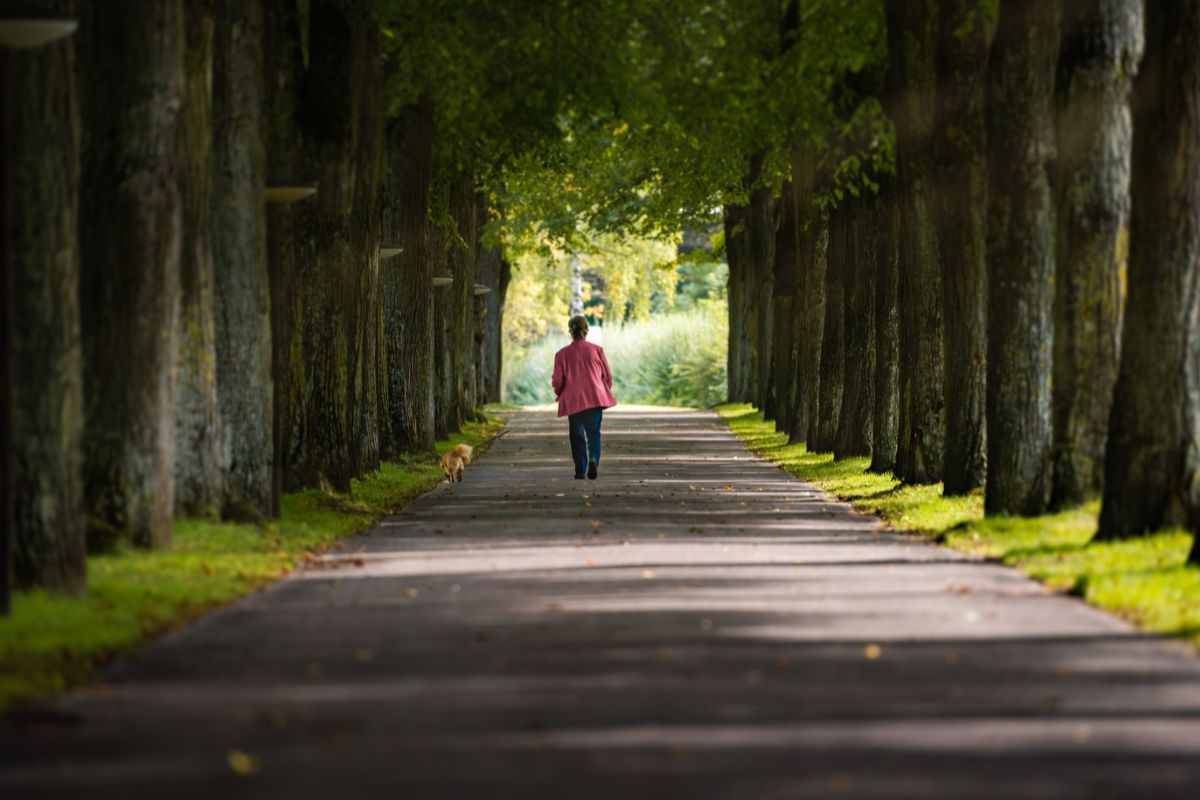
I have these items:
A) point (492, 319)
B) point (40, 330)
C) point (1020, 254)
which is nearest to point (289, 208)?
point (1020, 254)

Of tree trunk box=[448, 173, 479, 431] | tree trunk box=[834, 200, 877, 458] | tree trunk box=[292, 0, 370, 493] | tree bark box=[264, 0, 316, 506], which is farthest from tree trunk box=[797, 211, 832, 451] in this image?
tree bark box=[264, 0, 316, 506]

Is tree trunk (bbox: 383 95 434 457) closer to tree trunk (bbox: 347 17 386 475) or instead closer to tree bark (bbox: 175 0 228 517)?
tree trunk (bbox: 347 17 386 475)

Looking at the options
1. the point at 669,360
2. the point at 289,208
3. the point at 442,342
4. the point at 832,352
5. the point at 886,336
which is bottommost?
the point at 669,360

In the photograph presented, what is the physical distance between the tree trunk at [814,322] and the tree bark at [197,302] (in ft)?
65.3

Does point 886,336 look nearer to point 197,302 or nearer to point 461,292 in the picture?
point 197,302

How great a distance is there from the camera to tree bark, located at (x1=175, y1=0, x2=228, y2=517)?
17.8 m

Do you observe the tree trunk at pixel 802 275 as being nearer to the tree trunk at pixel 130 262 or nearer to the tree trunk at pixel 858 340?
the tree trunk at pixel 858 340

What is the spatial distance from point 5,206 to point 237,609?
9.28 feet

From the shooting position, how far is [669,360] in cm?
8331

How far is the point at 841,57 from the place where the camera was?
90.5ft

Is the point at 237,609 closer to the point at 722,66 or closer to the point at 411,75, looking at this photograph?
the point at 411,75

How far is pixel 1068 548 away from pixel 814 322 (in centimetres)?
2313

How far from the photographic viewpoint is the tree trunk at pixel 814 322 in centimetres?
3819

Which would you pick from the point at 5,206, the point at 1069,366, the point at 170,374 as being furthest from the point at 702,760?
the point at 1069,366
